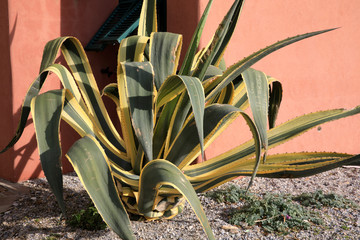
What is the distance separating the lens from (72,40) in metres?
2.18

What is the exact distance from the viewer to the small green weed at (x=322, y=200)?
2.66 m

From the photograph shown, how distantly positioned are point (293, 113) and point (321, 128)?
0.43m

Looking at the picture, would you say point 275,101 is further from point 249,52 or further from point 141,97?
point 141,97

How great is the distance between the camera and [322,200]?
2697mm

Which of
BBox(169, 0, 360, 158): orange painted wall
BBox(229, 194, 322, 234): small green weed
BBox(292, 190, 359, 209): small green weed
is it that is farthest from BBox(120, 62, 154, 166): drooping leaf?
BBox(292, 190, 359, 209): small green weed

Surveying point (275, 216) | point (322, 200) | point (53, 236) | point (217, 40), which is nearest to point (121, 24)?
point (217, 40)

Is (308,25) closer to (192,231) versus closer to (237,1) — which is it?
(237,1)

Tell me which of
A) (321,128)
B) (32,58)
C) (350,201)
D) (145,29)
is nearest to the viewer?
(145,29)

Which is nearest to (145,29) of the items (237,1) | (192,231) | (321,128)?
(237,1)

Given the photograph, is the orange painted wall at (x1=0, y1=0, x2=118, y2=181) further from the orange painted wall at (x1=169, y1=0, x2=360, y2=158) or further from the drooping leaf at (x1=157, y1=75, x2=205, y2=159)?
the drooping leaf at (x1=157, y1=75, x2=205, y2=159)

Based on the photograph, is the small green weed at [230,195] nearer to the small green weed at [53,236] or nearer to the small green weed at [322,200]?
the small green weed at [322,200]

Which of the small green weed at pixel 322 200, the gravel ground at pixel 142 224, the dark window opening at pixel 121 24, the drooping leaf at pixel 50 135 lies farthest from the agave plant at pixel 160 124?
the small green weed at pixel 322 200

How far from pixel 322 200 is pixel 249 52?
1.25 m

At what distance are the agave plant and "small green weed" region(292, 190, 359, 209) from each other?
0.70 metres
